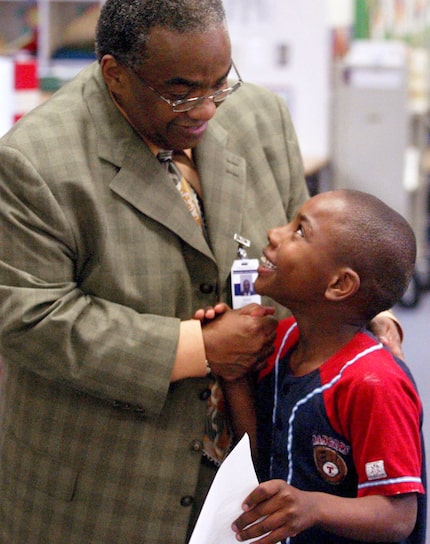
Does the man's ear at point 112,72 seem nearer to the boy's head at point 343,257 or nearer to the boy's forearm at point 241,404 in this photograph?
the boy's head at point 343,257

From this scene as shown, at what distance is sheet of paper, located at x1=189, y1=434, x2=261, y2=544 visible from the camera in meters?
1.34

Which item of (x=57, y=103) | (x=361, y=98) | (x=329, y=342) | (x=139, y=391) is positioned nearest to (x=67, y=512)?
(x=139, y=391)

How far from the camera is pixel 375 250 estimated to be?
1.46m

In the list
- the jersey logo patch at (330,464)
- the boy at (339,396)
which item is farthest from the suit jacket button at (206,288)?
the jersey logo patch at (330,464)

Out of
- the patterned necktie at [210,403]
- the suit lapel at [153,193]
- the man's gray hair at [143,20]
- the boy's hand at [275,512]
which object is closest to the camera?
the boy's hand at [275,512]

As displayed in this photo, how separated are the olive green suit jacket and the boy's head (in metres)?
0.16

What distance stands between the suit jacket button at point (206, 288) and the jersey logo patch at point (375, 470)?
1.40 ft

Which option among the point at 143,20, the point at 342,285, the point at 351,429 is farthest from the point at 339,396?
the point at 143,20

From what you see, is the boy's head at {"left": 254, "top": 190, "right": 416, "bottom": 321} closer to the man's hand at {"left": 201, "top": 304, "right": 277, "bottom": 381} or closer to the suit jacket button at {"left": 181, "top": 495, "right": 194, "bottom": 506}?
the man's hand at {"left": 201, "top": 304, "right": 277, "bottom": 381}

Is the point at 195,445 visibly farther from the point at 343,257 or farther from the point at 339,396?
the point at 343,257

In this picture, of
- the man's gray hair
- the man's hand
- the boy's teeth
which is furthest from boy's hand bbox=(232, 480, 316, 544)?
the man's gray hair

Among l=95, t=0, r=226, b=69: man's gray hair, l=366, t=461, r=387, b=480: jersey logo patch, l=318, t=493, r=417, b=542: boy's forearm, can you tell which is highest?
l=95, t=0, r=226, b=69: man's gray hair

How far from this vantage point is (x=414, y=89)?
6.11 meters

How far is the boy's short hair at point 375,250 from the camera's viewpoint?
1.46m
